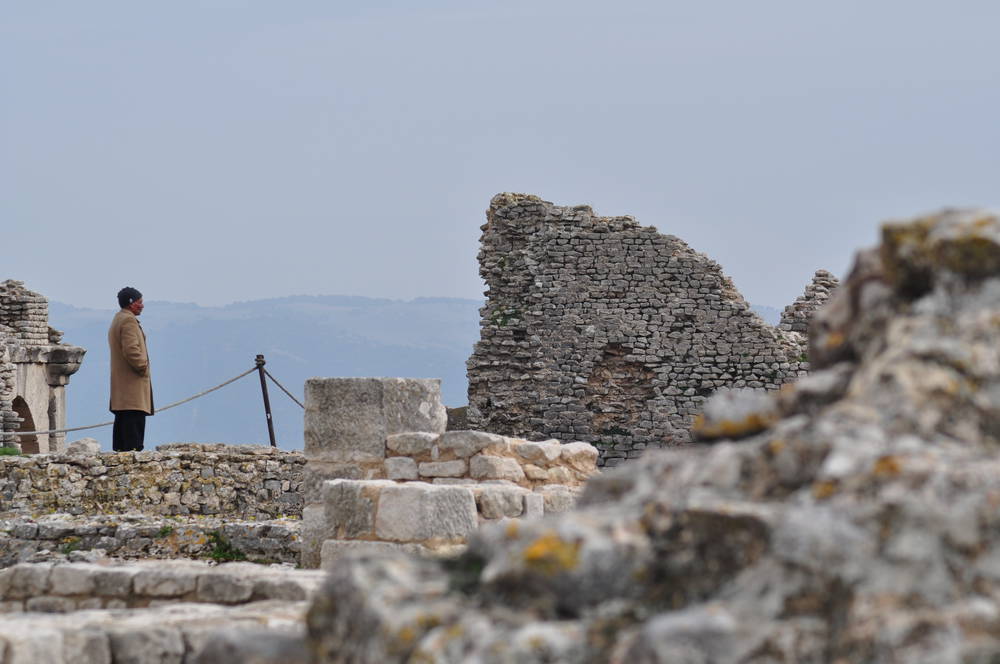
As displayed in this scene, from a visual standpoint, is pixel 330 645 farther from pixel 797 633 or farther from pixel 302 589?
pixel 302 589

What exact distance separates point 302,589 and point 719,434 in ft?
9.55

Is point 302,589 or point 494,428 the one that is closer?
point 302,589

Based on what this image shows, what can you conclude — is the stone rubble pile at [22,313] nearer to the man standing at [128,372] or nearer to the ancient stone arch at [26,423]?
the ancient stone arch at [26,423]

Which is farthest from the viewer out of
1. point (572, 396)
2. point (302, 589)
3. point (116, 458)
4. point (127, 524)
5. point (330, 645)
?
point (572, 396)

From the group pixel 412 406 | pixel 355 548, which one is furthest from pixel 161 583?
pixel 412 406

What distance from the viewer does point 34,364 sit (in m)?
21.9

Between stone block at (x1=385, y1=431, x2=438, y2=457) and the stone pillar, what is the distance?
0.33ft

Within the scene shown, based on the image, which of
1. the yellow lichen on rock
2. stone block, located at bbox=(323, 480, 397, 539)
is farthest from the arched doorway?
the yellow lichen on rock

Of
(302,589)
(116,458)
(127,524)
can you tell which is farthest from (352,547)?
(116,458)

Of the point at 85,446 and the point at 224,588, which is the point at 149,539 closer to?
the point at 224,588

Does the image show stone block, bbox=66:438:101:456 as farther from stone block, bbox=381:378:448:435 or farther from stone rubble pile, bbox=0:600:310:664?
stone rubble pile, bbox=0:600:310:664

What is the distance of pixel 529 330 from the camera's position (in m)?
20.2

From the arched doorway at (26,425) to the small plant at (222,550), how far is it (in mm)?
13352

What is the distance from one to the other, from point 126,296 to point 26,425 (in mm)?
10525
